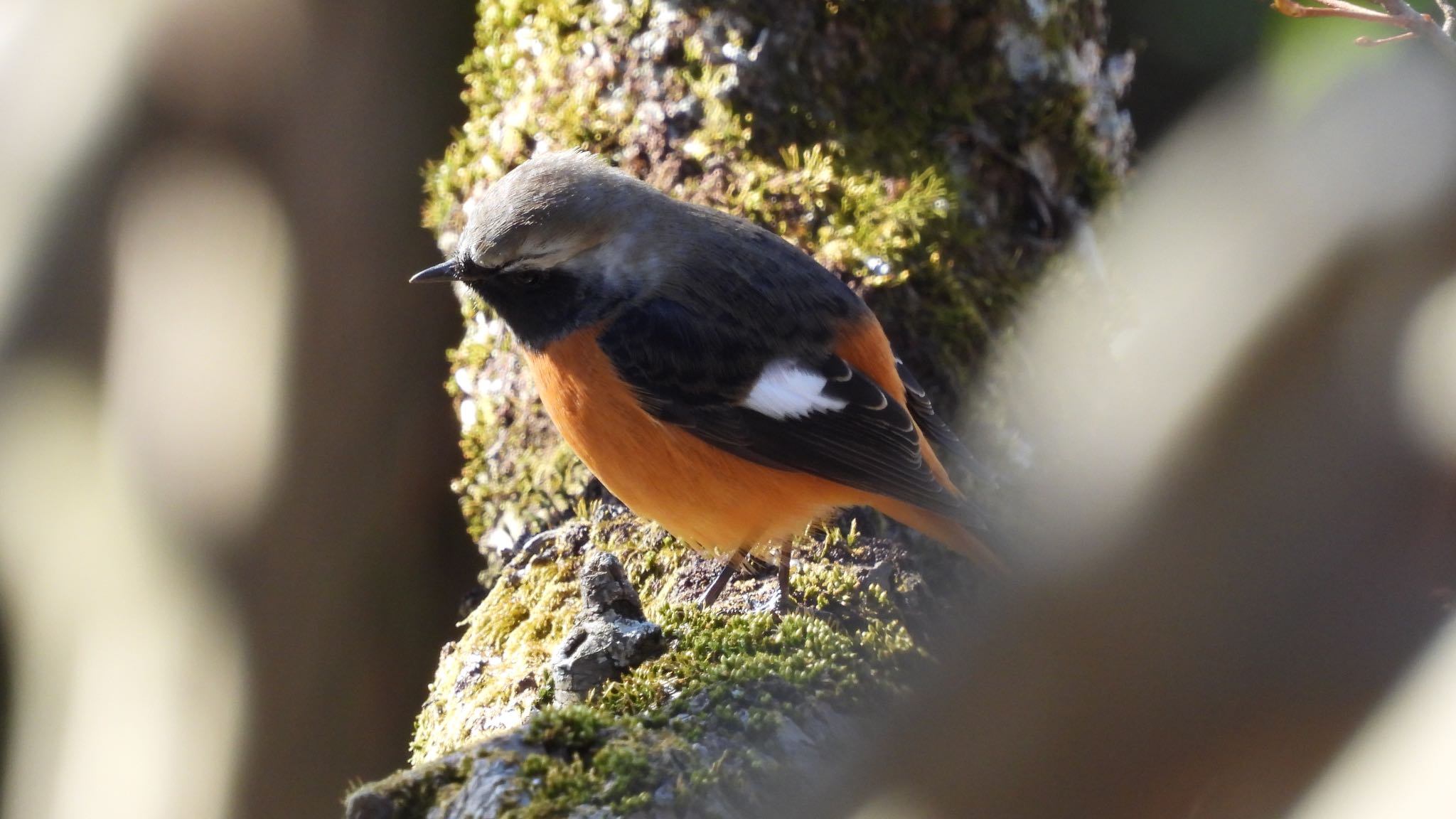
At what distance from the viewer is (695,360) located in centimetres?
297

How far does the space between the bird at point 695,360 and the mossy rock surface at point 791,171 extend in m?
0.23

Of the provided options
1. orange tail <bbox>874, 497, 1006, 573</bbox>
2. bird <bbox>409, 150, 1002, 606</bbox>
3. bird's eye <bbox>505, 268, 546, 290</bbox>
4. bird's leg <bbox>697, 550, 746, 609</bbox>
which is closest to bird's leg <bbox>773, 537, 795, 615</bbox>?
bird <bbox>409, 150, 1002, 606</bbox>

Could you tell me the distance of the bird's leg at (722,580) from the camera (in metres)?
2.79

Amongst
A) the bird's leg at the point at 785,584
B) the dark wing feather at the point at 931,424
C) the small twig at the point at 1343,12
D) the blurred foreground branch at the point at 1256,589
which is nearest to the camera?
the blurred foreground branch at the point at 1256,589

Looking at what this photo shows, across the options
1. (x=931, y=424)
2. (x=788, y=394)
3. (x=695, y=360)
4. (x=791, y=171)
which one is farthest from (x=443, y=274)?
(x=931, y=424)

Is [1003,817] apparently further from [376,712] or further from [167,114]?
[167,114]

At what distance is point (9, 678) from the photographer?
458 cm

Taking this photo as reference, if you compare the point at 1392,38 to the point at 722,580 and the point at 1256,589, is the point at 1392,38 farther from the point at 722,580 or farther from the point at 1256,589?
the point at 722,580

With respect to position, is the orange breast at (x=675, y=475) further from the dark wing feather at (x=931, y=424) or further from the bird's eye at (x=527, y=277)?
the dark wing feather at (x=931, y=424)

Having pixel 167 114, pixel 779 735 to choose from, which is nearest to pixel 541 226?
pixel 779 735

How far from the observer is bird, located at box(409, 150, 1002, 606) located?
9.50ft

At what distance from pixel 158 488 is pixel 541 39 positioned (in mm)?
2497

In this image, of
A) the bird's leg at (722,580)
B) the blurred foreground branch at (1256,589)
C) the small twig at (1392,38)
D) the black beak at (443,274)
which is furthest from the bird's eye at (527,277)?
the small twig at (1392,38)

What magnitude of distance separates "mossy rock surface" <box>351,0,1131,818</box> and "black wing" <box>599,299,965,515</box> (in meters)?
0.32
